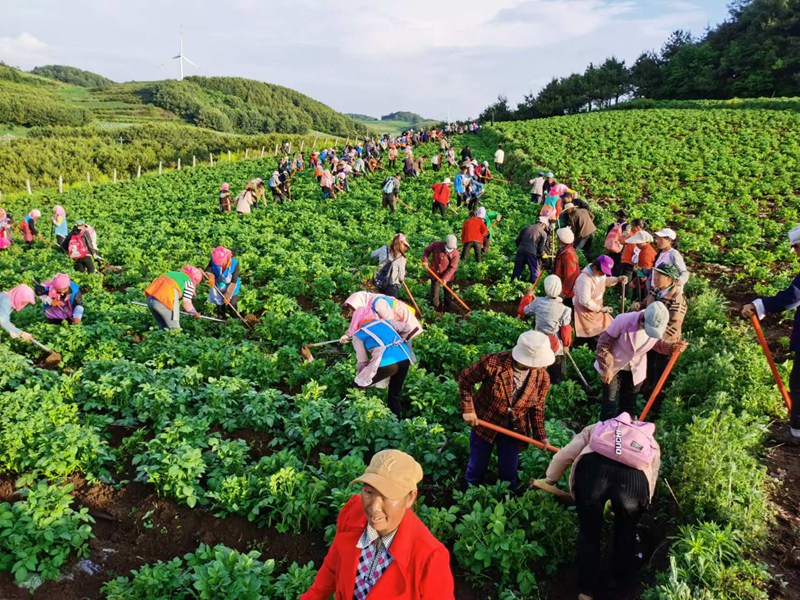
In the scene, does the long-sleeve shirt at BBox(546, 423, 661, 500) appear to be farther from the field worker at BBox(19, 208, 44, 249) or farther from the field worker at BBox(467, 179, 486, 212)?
the field worker at BBox(19, 208, 44, 249)

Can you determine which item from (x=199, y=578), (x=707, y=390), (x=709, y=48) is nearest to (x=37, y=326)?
(x=199, y=578)

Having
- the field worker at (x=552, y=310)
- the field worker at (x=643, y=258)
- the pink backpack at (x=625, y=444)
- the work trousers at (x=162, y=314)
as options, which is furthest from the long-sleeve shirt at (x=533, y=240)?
the pink backpack at (x=625, y=444)

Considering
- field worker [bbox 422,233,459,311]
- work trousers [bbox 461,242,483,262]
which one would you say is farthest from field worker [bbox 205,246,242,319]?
work trousers [bbox 461,242,483,262]

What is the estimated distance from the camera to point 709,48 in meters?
61.0

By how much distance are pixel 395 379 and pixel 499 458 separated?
1.92 metres

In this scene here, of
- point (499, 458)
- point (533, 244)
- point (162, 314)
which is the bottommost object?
point (499, 458)

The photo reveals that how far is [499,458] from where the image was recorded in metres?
5.26

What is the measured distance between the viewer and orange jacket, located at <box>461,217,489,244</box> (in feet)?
44.5

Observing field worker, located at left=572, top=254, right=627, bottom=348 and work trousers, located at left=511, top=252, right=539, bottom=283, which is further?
work trousers, located at left=511, top=252, right=539, bottom=283

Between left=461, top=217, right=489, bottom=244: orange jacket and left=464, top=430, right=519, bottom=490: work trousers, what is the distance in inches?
355

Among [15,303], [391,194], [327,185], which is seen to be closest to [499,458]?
[15,303]

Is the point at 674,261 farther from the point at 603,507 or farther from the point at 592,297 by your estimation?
the point at 603,507

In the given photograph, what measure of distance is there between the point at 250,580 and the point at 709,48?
2988 inches

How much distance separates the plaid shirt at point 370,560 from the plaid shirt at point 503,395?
207cm
